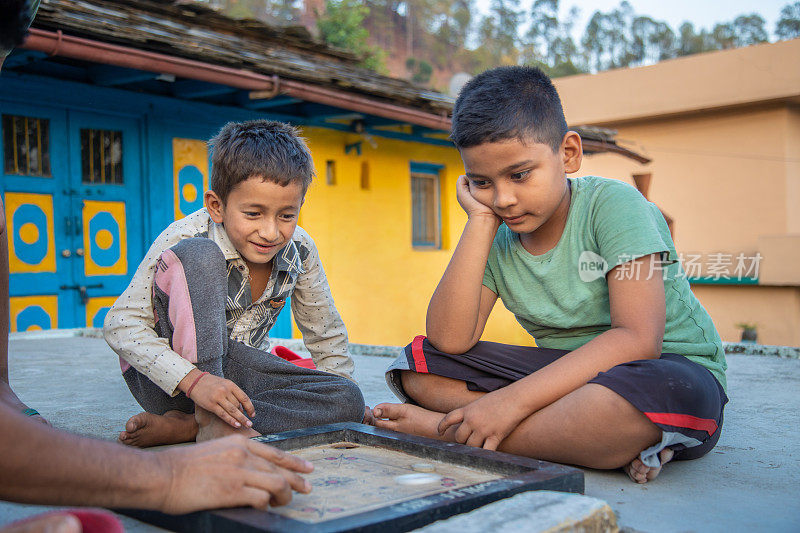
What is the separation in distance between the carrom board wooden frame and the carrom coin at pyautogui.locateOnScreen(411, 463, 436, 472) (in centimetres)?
6

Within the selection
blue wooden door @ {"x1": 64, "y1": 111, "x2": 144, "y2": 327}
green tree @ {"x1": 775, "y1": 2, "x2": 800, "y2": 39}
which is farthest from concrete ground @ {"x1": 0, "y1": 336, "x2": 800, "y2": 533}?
green tree @ {"x1": 775, "y1": 2, "x2": 800, "y2": 39}

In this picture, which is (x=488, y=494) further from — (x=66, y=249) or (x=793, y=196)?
(x=793, y=196)

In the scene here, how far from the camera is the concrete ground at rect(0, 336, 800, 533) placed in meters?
1.54

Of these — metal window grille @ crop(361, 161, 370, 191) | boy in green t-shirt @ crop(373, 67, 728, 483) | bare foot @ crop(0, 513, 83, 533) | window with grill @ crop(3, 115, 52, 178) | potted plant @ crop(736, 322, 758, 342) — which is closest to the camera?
bare foot @ crop(0, 513, 83, 533)

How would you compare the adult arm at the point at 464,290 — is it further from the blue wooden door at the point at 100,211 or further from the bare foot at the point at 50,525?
the blue wooden door at the point at 100,211

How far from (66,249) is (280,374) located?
15.3 feet

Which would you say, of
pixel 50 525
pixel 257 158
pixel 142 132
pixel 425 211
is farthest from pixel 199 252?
pixel 425 211

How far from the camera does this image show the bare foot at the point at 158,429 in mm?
2047

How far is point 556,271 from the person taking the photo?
2201mm

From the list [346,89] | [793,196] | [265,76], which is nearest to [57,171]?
[265,76]

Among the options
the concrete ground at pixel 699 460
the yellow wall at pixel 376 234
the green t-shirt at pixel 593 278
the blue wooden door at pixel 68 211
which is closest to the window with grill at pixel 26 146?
the blue wooden door at pixel 68 211

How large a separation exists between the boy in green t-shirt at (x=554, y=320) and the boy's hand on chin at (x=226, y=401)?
1.60ft

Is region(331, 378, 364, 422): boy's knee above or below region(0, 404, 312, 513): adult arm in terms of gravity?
below

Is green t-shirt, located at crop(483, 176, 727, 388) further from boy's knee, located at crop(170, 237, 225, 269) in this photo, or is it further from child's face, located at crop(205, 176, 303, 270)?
boy's knee, located at crop(170, 237, 225, 269)
